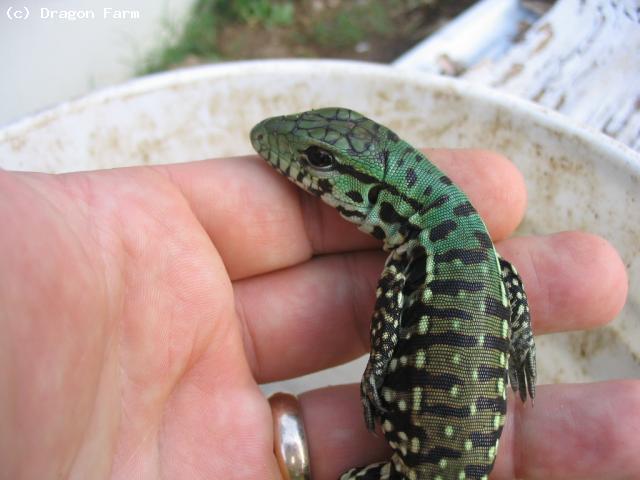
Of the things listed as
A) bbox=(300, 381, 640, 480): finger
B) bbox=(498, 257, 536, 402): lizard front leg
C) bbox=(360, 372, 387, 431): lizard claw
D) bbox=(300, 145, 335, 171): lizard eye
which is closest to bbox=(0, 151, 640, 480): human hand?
bbox=(300, 381, 640, 480): finger

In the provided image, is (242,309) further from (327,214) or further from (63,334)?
(63,334)

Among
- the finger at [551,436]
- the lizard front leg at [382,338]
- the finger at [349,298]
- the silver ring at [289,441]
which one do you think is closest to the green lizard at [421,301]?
the lizard front leg at [382,338]

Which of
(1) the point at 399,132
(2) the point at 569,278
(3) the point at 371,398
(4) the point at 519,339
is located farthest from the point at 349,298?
(1) the point at 399,132

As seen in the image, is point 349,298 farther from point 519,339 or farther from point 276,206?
point 519,339

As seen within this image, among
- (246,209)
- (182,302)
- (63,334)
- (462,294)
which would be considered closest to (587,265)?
(462,294)

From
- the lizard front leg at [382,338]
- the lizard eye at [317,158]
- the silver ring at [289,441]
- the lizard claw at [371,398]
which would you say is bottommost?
the silver ring at [289,441]

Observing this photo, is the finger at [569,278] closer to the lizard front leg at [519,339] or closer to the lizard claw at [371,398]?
the lizard front leg at [519,339]

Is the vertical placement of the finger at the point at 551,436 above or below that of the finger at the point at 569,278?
below
